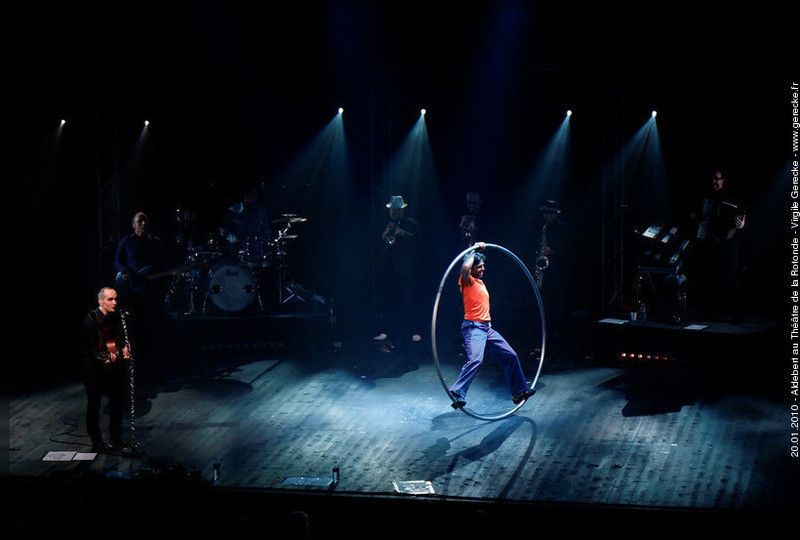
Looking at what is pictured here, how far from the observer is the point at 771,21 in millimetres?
11656

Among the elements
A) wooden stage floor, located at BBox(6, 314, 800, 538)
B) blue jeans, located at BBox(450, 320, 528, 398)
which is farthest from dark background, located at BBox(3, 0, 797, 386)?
blue jeans, located at BBox(450, 320, 528, 398)

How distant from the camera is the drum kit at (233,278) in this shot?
15.5 meters

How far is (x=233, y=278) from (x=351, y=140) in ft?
17.6

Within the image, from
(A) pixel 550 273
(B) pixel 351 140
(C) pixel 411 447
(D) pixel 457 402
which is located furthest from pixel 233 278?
(C) pixel 411 447

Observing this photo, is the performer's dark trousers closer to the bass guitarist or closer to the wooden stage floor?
the wooden stage floor

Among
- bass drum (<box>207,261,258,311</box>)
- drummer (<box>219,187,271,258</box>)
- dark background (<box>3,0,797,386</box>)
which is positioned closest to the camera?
dark background (<box>3,0,797,386</box>)

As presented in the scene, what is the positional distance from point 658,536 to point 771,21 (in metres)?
8.59

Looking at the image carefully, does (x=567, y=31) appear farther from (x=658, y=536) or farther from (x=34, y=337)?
(x=34, y=337)

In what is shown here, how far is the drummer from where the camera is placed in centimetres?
1641

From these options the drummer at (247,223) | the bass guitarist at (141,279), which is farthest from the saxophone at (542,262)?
the bass guitarist at (141,279)

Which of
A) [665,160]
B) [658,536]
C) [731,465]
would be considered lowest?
[731,465]

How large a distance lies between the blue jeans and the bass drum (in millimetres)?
5579

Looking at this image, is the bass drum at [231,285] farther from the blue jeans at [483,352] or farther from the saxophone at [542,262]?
the blue jeans at [483,352]

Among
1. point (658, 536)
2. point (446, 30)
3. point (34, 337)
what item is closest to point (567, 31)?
point (446, 30)
